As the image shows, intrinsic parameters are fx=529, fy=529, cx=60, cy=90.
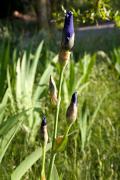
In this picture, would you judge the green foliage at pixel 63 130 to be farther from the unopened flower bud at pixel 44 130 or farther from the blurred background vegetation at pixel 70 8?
the blurred background vegetation at pixel 70 8

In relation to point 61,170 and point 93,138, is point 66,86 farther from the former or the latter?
point 61,170

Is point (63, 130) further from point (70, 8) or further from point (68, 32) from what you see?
point (68, 32)

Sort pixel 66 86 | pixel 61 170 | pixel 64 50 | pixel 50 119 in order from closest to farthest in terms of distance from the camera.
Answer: pixel 64 50 < pixel 61 170 < pixel 50 119 < pixel 66 86

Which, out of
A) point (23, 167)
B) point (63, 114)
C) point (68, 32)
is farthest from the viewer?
point (63, 114)

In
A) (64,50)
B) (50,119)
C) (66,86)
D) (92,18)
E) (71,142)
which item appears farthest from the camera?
(66,86)

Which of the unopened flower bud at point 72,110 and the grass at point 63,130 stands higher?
the unopened flower bud at point 72,110

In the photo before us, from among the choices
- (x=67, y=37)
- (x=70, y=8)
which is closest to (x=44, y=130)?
(x=67, y=37)

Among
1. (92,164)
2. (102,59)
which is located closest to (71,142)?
(92,164)

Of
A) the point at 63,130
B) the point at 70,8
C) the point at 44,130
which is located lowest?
the point at 63,130

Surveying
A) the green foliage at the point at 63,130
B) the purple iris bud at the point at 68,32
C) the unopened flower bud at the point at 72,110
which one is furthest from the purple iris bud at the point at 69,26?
the green foliage at the point at 63,130

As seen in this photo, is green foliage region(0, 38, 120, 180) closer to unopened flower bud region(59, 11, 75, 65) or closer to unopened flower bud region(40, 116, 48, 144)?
unopened flower bud region(40, 116, 48, 144)

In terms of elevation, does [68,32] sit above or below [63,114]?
above
